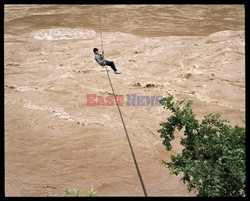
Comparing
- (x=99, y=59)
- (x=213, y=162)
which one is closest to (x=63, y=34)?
(x=99, y=59)

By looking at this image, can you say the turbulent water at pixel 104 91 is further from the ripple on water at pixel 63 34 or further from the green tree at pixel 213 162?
the green tree at pixel 213 162

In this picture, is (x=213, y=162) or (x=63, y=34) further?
(x=63, y=34)

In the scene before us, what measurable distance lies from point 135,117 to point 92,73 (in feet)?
10.5

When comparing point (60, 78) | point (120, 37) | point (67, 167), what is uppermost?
point (120, 37)

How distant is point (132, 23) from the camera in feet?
47.8

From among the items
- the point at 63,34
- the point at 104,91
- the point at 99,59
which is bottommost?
the point at 104,91

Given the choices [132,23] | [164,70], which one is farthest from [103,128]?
[132,23]

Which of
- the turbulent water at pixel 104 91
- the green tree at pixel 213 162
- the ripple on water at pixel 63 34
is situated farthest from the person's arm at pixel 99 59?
the ripple on water at pixel 63 34

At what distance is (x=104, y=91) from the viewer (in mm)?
7816

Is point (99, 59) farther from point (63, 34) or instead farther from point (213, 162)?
point (63, 34)

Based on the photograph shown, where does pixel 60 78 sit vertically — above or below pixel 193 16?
below

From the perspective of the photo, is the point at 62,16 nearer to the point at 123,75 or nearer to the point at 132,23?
the point at 132,23

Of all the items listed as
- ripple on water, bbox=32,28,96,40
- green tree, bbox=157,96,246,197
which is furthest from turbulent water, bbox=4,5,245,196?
green tree, bbox=157,96,246,197

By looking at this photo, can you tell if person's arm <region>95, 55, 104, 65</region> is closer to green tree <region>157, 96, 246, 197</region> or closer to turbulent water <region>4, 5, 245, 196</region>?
turbulent water <region>4, 5, 245, 196</region>
